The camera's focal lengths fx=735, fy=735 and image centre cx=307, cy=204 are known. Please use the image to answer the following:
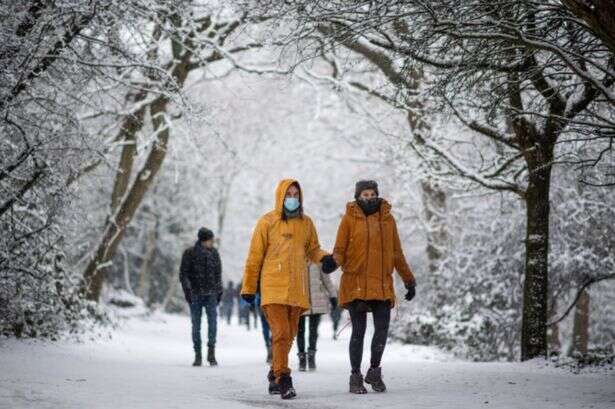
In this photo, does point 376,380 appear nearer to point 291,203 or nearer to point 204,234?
point 291,203

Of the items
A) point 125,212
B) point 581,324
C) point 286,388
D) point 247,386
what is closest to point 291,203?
point 286,388

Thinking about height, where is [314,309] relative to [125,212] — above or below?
below

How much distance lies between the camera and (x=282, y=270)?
6.61 metres

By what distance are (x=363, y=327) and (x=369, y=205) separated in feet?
3.75

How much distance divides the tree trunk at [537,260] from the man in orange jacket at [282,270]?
3.85 m

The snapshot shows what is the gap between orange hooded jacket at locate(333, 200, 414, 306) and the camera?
22.3ft

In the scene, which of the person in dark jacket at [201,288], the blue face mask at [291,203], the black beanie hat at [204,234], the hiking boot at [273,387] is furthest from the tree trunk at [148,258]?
the blue face mask at [291,203]

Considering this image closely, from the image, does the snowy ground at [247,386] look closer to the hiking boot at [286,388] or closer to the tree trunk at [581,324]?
the hiking boot at [286,388]

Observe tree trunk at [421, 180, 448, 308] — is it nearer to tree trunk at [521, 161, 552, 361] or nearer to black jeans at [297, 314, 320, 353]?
tree trunk at [521, 161, 552, 361]

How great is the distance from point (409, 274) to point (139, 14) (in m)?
4.59

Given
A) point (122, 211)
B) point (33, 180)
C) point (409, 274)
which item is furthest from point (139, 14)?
point (122, 211)

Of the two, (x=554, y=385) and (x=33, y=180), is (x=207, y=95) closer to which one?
(x=33, y=180)

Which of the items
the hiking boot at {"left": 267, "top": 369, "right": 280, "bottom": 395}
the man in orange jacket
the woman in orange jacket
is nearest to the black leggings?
the woman in orange jacket

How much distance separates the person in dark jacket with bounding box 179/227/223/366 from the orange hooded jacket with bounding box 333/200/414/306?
14.4ft
